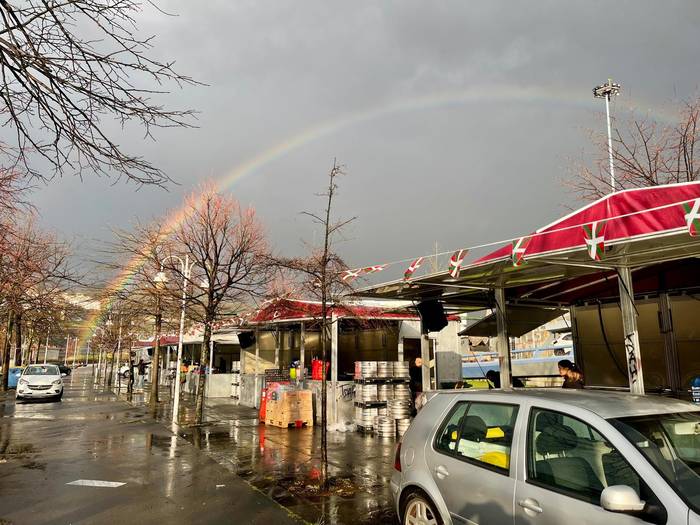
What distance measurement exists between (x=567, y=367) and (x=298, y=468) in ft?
16.4

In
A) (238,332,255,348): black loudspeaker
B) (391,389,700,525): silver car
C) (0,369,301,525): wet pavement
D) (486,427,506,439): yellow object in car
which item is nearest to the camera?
(391,389,700,525): silver car

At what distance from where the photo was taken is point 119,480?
7836 millimetres

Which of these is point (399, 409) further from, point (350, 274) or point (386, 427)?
point (350, 274)

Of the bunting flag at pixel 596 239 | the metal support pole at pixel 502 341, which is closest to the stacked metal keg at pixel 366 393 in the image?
the metal support pole at pixel 502 341

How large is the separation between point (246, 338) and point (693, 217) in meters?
20.1

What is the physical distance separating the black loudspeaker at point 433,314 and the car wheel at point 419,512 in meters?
6.97

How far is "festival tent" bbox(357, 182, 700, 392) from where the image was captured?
5.75 meters

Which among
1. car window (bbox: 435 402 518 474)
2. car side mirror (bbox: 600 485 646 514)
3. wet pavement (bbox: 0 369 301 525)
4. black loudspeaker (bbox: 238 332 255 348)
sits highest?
black loudspeaker (bbox: 238 332 255 348)

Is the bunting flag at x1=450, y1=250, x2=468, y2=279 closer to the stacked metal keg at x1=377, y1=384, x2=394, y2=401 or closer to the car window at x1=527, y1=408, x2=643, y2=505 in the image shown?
the car window at x1=527, y1=408, x2=643, y2=505

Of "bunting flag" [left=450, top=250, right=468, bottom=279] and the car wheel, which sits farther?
"bunting flag" [left=450, top=250, right=468, bottom=279]

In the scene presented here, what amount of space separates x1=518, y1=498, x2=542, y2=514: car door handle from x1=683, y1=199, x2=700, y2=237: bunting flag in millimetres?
3152

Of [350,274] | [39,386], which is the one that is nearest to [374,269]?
[350,274]

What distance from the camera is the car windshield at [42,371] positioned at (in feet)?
79.9

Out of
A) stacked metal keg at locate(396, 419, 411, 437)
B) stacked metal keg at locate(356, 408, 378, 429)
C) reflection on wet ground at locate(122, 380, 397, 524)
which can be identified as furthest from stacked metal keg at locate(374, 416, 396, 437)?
stacked metal keg at locate(356, 408, 378, 429)
